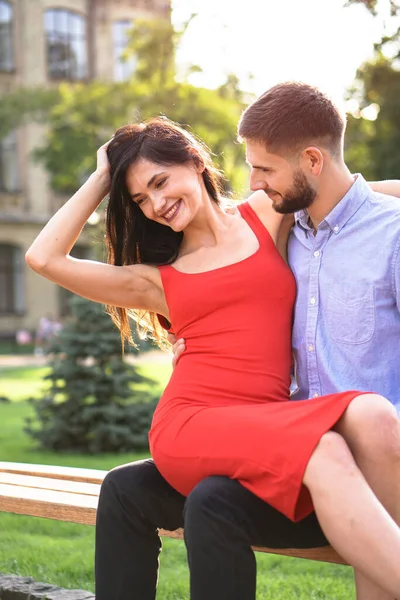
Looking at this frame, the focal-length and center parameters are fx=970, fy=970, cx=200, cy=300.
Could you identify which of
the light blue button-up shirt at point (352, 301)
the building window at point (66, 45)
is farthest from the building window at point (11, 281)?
the light blue button-up shirt at point (352, 301)

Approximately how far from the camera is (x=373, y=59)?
620 inches

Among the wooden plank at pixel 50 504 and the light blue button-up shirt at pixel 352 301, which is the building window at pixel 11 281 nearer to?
the wooden plank at pixel 50 504

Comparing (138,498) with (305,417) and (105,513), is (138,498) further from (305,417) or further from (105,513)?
(305,417)

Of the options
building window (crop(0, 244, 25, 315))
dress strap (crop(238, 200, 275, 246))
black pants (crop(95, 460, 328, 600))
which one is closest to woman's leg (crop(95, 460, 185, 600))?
black pants (crop(95, 460, 328, 600))

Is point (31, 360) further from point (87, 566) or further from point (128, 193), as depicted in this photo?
point (128, 193)

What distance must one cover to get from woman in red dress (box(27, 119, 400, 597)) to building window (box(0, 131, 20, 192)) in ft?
105

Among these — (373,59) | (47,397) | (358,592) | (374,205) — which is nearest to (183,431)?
(358,592)

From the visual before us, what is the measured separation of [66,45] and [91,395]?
97.7 ft

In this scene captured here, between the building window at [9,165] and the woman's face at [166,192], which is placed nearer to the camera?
the woman's face at [166,192]

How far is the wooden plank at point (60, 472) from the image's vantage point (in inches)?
155

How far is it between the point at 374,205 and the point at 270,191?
0.36 m

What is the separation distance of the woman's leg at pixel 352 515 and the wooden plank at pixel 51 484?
1254 mm

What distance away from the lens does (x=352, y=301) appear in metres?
3.10

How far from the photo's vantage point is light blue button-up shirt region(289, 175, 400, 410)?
307 centimetres
